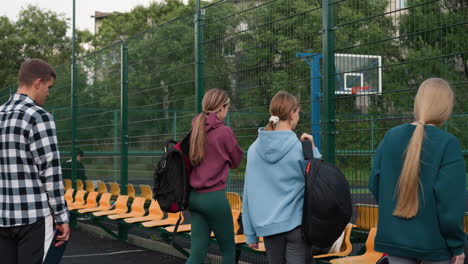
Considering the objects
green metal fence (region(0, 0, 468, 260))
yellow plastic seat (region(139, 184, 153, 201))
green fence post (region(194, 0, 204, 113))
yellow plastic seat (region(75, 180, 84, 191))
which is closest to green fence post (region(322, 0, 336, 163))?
green metal fence (region(0, 0, 468, 260))

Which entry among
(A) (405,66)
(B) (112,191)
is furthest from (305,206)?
(B) (112,191)

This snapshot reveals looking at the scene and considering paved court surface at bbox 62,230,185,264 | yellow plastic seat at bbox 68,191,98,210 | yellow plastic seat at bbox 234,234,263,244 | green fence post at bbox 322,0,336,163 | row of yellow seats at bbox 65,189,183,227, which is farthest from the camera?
yellow plastic seat at bbox 68,191,98,210

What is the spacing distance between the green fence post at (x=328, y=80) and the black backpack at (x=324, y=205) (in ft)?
5.85

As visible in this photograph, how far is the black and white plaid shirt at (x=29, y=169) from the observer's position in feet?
12.4

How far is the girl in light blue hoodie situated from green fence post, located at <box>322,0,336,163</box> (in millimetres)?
1582

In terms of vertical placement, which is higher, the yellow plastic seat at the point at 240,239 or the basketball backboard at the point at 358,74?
the basketball backboard at the point at 358,74

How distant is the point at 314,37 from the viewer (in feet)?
20.0

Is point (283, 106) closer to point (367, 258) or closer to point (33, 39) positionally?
point (367, 258)

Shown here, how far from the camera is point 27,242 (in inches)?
150

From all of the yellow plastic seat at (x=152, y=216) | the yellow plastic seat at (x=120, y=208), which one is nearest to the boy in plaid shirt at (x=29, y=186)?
the yellow plastic seat at (x=152, y=216)

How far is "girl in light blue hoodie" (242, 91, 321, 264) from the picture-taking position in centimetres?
410

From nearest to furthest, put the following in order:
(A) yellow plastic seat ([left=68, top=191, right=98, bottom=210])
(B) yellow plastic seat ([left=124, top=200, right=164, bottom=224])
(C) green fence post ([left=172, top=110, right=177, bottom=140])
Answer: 1. (B) yellow plastic seat ([left=124, top=200, right=164, bottom=224])
2. (C) green fence post ([left=172, top=110, right=177, bottom=140])
3. (A) yellow plastic seat ([left=68, top=191, right=98, bottom=210])

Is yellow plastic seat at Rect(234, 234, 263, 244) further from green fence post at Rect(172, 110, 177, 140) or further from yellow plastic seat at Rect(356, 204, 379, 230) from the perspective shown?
green fence post at Rect(172, 110, 177, 140)

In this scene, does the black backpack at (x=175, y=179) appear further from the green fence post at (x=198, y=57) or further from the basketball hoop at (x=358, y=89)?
the green fence post at (x=198, y=57)
